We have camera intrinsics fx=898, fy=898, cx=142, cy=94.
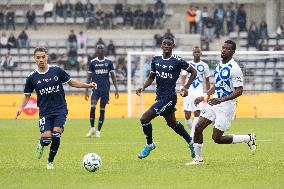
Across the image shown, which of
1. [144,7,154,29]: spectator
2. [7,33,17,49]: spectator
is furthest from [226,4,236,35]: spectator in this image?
[7,33,17,49]: spectator

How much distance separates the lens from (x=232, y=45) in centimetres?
Result: 1625

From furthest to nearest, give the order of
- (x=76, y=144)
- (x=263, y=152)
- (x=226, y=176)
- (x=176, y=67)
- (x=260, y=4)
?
1. (x=260, y=4)
2. (x=76, y=144)
3. (x=263, y=152)
4. (x=176, y=67)
5. (x=226, y=176)

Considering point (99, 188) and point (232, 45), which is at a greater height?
point (232, 45)

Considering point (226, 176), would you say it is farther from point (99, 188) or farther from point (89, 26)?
point (89, 26)

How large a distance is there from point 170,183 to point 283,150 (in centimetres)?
712

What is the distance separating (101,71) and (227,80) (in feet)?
33.8

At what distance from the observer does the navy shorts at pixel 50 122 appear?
52.8ft

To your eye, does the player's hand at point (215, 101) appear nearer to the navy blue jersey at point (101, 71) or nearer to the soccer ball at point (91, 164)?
the soccer ball at point (91, 164)

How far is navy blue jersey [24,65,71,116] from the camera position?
1619 centimetres

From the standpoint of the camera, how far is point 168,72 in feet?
58.9

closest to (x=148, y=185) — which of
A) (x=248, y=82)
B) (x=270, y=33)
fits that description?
(x=248, y=82)

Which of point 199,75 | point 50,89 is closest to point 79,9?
point 199,75

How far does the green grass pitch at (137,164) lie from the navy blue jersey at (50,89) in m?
1.08

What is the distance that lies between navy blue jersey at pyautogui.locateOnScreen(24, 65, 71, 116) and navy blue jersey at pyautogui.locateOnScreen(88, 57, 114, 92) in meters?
9.69
